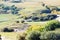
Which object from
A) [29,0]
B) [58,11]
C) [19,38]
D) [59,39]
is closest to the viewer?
[59,39]

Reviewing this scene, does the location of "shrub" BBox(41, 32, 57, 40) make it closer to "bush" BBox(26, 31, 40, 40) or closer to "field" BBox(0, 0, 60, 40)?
"bush" BBox(26, 31, 40, 40)

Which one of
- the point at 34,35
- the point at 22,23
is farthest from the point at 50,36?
the point at 22,23

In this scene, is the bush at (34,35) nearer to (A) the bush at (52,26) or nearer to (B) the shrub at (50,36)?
(B) the shrub at (50,36)

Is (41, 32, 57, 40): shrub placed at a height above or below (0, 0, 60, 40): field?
above

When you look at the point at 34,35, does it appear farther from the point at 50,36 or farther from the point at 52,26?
the point at 52,26

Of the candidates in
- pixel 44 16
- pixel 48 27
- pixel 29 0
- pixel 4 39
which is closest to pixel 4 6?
pixel 29 0

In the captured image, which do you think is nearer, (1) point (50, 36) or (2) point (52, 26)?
(1) point (50, 36)

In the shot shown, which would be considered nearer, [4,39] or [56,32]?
[56,32]

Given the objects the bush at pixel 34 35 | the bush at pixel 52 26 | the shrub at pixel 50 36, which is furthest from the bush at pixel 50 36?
the bush at pixel 52 26

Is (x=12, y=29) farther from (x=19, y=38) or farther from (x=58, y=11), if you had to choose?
(x=58, y=11)

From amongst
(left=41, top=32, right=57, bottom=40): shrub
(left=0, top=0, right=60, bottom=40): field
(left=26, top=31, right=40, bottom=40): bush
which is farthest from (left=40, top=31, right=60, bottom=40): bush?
(left=0, top=0, right=60, bottom=40): field

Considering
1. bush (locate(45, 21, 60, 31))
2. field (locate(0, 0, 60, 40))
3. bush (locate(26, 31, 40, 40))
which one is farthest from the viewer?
field (locate(0, 0, 60, 40))
